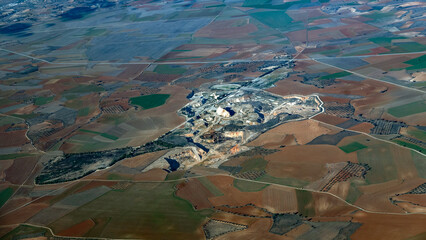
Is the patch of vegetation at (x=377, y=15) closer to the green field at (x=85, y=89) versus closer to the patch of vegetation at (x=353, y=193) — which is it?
the green field at (x=85, y=89)

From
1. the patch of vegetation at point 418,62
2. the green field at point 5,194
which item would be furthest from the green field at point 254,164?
the patch of vegetation at point 418,62

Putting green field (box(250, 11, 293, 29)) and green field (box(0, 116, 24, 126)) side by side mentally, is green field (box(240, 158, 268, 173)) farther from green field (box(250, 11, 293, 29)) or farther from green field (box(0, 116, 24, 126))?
green field (box(250, 11, 293, 29))

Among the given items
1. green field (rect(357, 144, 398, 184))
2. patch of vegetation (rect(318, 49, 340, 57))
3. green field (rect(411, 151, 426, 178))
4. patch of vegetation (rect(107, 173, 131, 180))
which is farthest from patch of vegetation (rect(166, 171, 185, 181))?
patch of vegetation (rect(318, 49, 340, 57))

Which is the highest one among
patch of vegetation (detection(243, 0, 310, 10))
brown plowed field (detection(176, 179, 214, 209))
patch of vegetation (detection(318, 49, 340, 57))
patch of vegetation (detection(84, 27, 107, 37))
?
patch of vegetation (detection(243, 0, 310, 10))

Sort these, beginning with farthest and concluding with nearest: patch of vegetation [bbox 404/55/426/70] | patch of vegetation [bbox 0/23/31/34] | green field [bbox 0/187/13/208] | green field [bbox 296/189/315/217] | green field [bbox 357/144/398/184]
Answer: patch of vegetation [bbox 0/23/31/34], patch of vegetation [bbox 404/55/426/70], green field [bbox 0/187/13/208], green field [bbox 357/144/398/184], green field [bbox 296/189/315/217]

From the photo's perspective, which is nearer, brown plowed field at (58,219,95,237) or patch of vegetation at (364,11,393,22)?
brown plowed field at (58,219,95,237)

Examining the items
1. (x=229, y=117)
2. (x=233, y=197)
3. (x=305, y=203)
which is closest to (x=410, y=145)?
(x=305, y=203)

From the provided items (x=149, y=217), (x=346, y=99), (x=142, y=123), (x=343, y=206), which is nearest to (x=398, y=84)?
(x=346, y=99)
